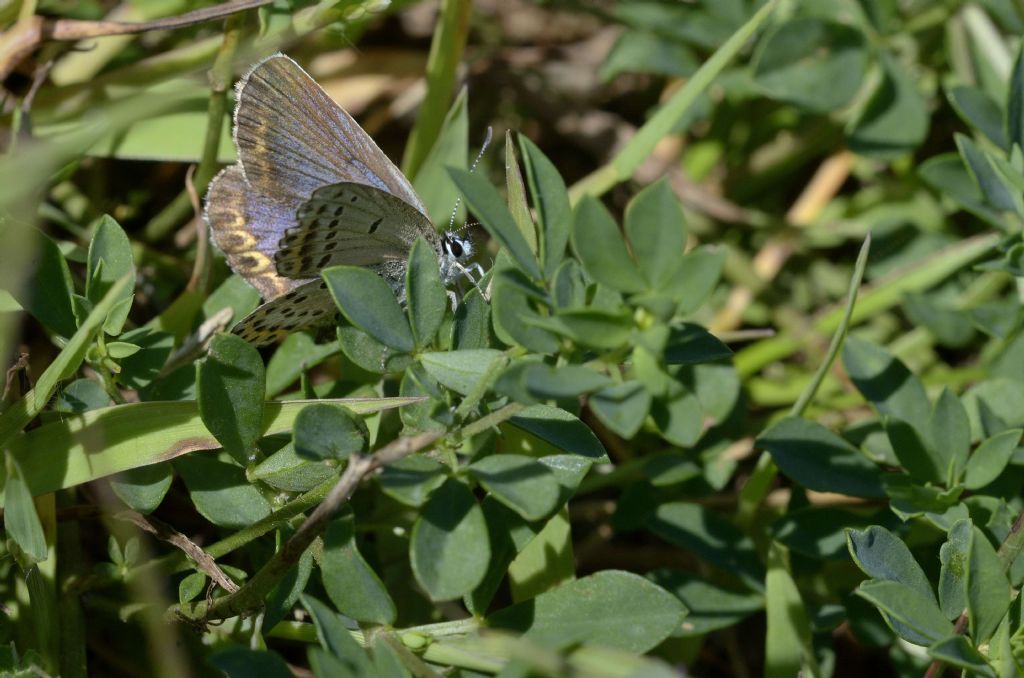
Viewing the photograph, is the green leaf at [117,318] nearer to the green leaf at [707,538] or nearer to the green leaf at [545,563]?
the green leaf at [545,563]

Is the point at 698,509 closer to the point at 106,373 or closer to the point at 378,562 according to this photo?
the point at 378,562

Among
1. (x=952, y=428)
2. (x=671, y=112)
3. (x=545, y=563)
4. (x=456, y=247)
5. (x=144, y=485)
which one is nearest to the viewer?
(x=144, y=485)

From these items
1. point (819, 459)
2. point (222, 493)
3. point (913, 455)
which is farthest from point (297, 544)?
point (913, 455)

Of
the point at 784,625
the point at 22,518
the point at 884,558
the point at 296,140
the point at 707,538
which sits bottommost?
the point at 784,625

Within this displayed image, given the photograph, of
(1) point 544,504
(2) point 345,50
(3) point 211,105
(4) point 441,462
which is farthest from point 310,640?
(2) point 345,50

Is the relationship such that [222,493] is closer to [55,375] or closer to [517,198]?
[55,375]

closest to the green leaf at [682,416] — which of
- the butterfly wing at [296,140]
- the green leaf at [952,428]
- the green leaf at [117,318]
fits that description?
the green leaf at [952,428]
